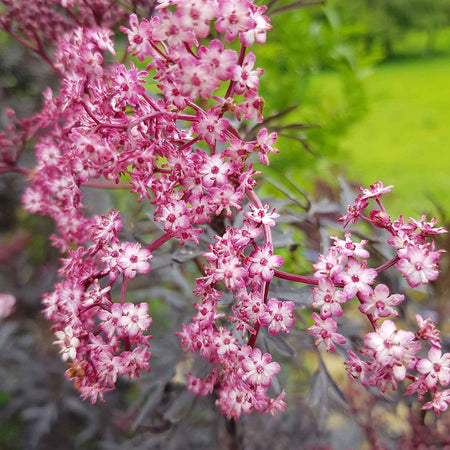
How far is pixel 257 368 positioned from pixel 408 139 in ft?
26.4

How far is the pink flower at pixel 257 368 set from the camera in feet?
2.00

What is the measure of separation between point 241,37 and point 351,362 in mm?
417

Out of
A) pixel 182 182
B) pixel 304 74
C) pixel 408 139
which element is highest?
pixel 182 182

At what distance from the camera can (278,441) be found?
1.40 metres

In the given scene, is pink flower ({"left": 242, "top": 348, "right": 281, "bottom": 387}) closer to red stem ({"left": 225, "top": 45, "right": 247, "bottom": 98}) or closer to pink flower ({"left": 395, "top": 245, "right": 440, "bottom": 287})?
pink flower ({"left": 395, "top": 245, "right": 440, "bottom": 287})

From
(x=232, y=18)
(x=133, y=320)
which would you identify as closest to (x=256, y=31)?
(x=232, y=18)

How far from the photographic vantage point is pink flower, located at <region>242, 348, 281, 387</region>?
61 centimetres

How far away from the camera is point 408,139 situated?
7.96m

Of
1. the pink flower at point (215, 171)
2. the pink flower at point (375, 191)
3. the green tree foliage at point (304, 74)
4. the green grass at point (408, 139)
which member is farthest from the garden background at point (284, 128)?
the green grass at point (408, 139)

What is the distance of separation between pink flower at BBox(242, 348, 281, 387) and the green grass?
13.7 ft

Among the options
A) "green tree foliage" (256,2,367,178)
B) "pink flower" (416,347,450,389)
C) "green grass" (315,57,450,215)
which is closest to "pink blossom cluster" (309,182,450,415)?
"pink flower" (416,347,450,389)

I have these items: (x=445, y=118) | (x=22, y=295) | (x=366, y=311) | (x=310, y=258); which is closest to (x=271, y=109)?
(x=310, y=258)

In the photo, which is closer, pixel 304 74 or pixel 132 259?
pixel 132 259

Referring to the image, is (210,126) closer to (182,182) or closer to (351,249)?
(182,182)
